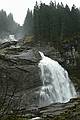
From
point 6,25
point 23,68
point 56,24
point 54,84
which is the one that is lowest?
point 54,84

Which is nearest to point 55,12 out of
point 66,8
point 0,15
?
point 66,8

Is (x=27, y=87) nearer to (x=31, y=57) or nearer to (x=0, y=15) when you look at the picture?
(x=31, y=57)

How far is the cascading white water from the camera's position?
49.4 metres

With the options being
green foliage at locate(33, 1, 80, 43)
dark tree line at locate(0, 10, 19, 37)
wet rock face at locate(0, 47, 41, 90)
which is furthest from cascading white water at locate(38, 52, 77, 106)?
dark tree line at locate(0, 10, 19, 37)

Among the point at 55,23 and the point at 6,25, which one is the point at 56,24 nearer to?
the point at 55,23

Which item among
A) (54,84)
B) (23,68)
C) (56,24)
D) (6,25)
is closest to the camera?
(23,68)

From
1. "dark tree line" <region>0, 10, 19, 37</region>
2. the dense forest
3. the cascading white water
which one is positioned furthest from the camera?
"dark tree line" <region>0, 10, 19, 37</region>

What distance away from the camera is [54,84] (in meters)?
52.7

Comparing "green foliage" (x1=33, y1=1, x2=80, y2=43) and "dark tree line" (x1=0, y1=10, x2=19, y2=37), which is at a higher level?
"dark tree line" (x1=0, y1=10, x2=19, y2=37)

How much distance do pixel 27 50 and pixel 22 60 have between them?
690 cm

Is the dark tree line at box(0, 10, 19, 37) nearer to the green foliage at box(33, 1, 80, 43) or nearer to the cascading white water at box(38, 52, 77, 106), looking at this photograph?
the green foliage at box(33, 1, 80, 43)

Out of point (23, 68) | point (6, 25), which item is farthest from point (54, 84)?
point (6, 25)

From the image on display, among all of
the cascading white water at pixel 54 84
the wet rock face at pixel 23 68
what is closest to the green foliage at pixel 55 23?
the cascading white water at pixel 54 84

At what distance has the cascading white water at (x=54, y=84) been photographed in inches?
1944
